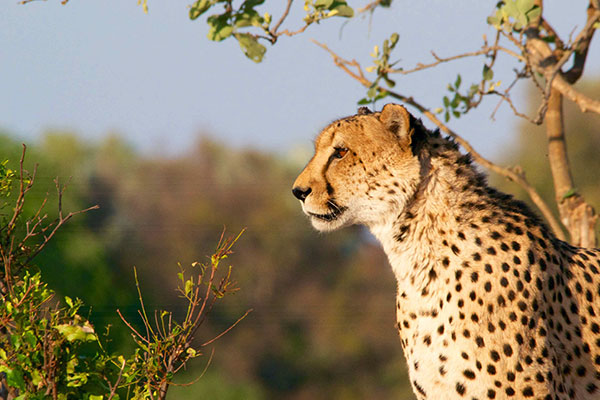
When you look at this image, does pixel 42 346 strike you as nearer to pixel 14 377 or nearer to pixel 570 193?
pixel 14 377

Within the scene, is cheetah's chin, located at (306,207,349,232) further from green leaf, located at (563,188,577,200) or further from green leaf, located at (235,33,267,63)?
green leaf, located at (563,188,577,200)

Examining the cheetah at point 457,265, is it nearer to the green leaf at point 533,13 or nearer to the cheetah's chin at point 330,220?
the cheetah's chin at point 330,220

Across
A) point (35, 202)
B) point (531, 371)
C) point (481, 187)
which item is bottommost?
point (35, 202)

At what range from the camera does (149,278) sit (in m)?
26.6

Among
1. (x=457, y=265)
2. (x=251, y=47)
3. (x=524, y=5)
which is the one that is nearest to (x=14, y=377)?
(x=457, y=265)

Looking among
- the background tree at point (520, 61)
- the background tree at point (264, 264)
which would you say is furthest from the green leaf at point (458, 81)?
the background tree at point (264, 264)

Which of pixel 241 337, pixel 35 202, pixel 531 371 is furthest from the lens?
pixel 241 337

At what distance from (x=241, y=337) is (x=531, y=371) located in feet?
91.7

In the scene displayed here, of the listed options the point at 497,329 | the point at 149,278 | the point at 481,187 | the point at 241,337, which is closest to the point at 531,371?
the point at 497,329

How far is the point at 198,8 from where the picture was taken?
3859 mm

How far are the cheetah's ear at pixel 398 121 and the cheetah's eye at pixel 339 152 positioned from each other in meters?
0.17

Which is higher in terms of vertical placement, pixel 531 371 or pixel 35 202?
pixel 531 371

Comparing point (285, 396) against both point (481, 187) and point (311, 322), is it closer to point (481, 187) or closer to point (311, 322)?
point (311, 322)

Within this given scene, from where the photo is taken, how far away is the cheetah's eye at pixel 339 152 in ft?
10.1
